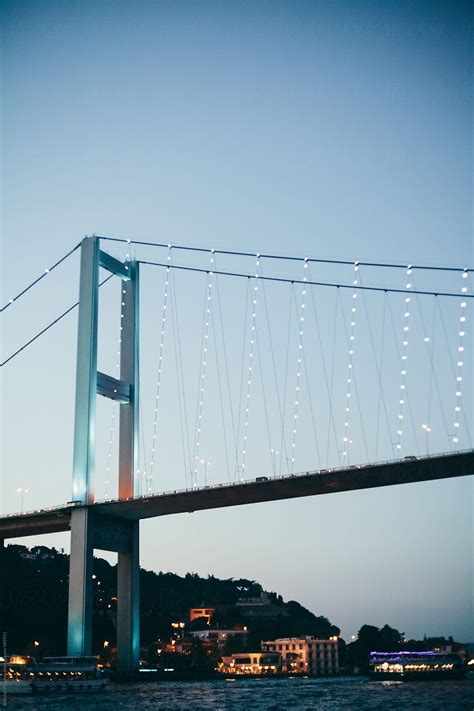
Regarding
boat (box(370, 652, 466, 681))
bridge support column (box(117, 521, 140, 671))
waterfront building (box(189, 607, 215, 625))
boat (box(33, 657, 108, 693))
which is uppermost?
waterfront building (box(189, 607, 215, 625))

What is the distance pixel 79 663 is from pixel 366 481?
12.0 meters

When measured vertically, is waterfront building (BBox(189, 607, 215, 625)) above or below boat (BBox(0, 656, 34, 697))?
above

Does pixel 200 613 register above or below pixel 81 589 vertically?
above

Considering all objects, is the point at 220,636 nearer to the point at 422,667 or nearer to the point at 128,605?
the point at 422,667

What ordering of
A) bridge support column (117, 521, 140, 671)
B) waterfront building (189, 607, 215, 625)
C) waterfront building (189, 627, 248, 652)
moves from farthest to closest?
1. waterfront building (189, 607, 215, 625)
2. waterfront building (189, 627, 248, 652)
3. bridge support column (117, 521, 140, 671)

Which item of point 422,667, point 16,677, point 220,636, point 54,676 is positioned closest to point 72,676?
point 54,676

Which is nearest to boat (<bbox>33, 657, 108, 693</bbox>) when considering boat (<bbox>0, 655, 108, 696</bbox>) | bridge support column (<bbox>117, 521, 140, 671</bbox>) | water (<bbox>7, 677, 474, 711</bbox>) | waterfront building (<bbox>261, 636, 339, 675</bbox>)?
boat (<bbox>0, 655, 108, 696</bbox>)

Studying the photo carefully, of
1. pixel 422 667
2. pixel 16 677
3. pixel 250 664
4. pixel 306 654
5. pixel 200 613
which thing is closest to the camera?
pixel 16 677

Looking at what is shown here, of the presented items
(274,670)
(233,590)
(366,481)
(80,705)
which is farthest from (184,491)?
(233,590)

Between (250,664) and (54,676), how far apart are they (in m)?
37.1

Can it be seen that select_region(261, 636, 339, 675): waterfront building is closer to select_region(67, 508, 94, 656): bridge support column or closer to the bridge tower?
the bridge tower

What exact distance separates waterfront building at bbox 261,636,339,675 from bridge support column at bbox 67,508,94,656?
145ft

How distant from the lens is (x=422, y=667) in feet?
186

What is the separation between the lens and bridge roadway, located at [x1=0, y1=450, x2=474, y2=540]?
1419 inches
